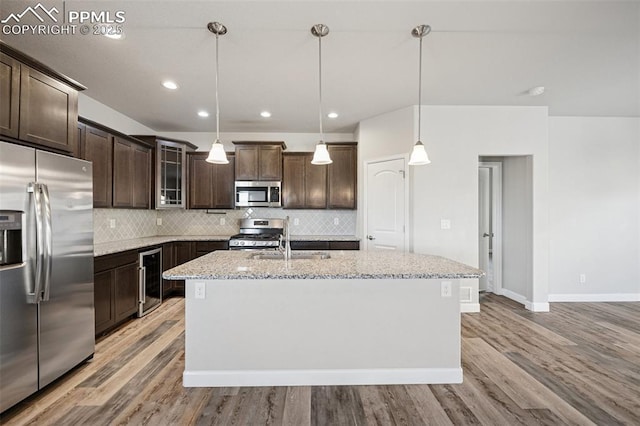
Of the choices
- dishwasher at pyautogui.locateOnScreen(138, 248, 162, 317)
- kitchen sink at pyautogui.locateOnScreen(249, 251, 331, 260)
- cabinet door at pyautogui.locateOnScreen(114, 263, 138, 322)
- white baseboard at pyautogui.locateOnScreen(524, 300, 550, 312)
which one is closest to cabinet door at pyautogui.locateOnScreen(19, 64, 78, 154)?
cabinet door at pyautogui.locateOnScreen(114, 263, 138, 322)

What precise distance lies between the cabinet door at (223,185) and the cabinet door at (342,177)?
1.63 m

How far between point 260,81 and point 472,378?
11.3 feet

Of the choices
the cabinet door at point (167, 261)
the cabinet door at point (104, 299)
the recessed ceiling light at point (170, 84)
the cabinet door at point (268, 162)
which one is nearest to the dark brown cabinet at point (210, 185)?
the cabinet door at point (268, 162)

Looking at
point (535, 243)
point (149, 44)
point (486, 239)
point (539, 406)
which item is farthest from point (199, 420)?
point (486, 239)

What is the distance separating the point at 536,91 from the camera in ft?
11.0

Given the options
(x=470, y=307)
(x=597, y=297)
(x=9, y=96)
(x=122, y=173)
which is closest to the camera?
(x=9, y=96)

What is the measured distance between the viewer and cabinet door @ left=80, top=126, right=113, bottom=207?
3109 millimetres

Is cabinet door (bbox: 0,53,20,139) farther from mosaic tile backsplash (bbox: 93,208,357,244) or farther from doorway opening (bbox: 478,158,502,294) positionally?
doorway opening (bbox: 478,158,502,294)

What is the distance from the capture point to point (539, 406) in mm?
1972

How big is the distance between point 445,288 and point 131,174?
401cm

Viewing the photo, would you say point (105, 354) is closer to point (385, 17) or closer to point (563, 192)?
point (385, 17)

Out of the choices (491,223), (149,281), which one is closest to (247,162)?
(149,281)

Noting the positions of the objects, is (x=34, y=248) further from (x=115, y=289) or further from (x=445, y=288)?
(x=445, y=288)

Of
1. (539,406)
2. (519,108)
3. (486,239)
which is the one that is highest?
(519,108)
